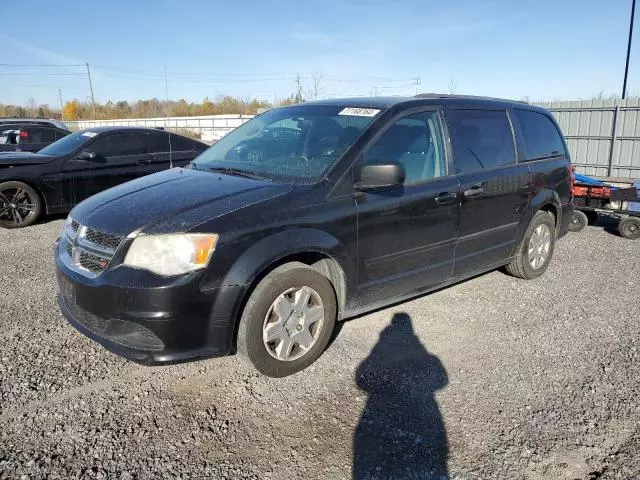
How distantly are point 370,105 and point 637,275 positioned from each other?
3983 millimetres

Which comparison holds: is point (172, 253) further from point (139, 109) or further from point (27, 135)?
point (139, 109)

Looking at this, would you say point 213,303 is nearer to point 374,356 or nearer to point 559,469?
point 374,356

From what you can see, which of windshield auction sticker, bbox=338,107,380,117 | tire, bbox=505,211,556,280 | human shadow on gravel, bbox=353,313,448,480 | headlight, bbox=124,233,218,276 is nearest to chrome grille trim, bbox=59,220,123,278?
headlight, bbox=124,233,218,276

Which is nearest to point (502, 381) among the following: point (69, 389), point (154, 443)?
point (154, 443)

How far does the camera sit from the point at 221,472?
243cm

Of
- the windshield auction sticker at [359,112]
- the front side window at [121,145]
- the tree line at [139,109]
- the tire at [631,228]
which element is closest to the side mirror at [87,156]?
the front side window at [121,145]

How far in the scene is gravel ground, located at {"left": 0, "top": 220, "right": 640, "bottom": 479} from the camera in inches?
98.2

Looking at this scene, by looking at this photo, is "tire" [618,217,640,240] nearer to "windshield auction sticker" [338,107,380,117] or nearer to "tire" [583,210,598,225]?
"tire" [583,210,598,225]

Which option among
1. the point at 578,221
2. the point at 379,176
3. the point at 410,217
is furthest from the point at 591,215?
the point at 379,176

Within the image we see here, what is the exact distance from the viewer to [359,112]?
3.91 meters

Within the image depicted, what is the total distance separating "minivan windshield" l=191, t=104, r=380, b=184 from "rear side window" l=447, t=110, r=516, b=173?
2.89ft

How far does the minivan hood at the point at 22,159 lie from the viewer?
7395mm

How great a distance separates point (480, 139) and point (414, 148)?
897 mm

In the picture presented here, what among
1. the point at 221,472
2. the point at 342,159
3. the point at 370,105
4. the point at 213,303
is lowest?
the point at 221,472
